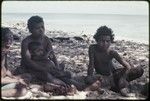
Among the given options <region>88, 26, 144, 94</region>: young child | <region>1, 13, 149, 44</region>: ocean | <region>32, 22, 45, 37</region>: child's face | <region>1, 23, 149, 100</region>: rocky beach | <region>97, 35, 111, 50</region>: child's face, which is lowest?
<region>1, 13, 149, 44</region>: ocean

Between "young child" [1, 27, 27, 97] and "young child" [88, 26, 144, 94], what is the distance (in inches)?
49.9

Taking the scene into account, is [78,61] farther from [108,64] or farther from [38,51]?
[38,51]

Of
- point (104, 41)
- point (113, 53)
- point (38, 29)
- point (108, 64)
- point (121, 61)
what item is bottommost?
point (108, 64)

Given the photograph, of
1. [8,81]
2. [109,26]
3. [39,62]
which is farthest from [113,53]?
[109,26]

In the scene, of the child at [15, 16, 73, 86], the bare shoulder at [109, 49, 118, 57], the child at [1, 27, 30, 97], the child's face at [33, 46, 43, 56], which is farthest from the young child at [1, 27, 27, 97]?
the bare shoulder at [109, 49, 118, 57]

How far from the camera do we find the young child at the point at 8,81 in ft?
18.8

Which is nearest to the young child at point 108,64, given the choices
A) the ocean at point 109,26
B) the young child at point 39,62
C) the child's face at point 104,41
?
the child's face at point 104,41

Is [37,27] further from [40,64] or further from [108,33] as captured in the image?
[108,33]

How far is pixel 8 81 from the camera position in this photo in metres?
5.88

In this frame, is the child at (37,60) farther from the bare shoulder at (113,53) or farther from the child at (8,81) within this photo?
the bare shoulder at (113,53)

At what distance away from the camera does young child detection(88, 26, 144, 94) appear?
6.36 m

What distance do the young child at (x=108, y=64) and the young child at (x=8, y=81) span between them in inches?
49.9

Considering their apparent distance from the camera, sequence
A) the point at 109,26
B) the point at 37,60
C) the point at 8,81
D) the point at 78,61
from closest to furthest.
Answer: the point at 8,81 → the point at 37,60 → the point at 78,61 → the point at 109,26

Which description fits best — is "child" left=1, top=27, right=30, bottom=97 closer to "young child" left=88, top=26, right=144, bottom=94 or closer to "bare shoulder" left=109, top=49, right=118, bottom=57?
"young child" left=88, top=26, right=144, bottom=94
